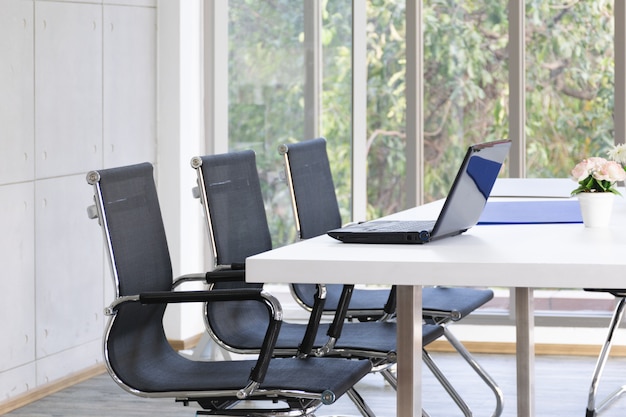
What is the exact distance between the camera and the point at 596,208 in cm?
287

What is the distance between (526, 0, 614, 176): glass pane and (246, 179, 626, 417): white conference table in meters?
3.13

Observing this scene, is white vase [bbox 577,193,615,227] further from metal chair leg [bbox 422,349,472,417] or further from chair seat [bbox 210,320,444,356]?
metal chair leg [bbox 422,349,472,417]

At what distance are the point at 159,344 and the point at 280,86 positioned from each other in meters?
3.29

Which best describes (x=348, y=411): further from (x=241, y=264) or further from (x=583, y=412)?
(x=241, y=264)

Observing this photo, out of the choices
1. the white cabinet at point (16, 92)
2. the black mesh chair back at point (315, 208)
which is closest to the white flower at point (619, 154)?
the black mesh chair back at point (315, 208)

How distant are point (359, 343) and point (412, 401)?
860 millimetres

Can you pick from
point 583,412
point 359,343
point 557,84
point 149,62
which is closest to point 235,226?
point 359,343

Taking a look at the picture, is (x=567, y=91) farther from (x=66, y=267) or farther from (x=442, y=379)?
(x=66, y=267)

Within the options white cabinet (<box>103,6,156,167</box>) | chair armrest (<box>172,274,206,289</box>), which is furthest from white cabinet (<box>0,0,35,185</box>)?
chair armrest (<box>172,274,206,289</box>)

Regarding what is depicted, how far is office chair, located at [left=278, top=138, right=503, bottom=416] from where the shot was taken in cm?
388

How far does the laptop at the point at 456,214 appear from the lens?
98.2 inches

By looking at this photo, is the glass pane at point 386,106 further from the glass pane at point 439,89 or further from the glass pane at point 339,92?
the glass pane at point 339,92

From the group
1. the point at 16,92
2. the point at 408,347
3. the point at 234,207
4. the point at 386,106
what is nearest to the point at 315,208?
the point at 234,207

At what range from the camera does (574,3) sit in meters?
5.84
